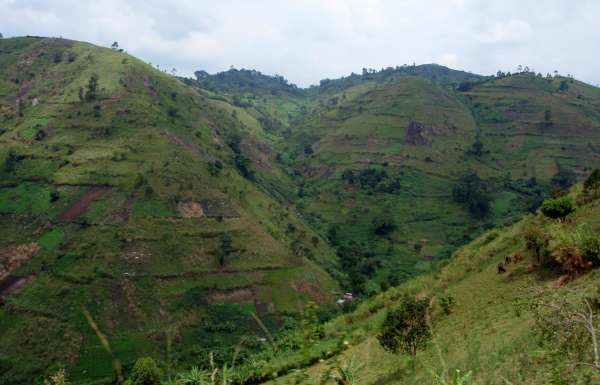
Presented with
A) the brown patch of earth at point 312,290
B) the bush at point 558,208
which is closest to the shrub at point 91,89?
the brown patch of earth at point 312,290

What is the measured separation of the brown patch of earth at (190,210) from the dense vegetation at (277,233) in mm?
254

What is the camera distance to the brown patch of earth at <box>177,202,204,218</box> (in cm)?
6925

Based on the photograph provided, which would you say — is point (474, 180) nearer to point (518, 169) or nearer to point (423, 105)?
point (518, 169)

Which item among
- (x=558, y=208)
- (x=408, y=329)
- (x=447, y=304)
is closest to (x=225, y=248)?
(x=447, y=304)

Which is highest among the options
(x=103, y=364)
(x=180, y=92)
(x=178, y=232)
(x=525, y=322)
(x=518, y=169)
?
(x=180, y=92)

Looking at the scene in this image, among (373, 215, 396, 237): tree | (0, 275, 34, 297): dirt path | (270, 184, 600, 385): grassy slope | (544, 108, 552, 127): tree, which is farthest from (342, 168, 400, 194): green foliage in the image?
(270, 184, 600, 385): grassy slope

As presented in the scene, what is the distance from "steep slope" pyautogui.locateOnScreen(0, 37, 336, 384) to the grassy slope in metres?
27.1

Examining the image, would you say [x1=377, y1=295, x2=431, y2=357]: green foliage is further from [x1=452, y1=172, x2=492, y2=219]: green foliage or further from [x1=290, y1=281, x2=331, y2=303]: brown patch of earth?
[x1=452, y1=172, x2=492, y2=219]: green foliage

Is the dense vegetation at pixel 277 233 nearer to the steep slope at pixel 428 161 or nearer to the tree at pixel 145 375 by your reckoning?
the tree at pixel 145 375

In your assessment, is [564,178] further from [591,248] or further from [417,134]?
[591,248]

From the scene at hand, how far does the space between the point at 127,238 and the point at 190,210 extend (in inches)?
442

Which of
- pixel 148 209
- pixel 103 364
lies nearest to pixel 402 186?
pixel 148 209

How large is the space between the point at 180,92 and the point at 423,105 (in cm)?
6989

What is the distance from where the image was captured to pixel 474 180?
100 meters
